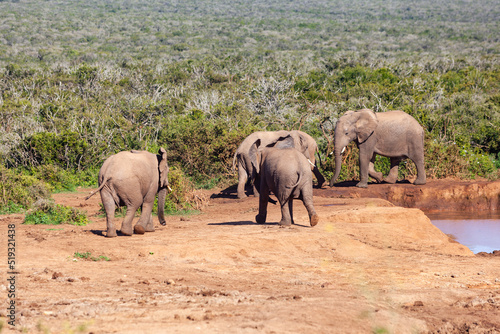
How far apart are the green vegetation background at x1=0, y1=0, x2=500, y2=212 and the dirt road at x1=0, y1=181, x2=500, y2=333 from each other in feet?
16.1

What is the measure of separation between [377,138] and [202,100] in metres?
13.1

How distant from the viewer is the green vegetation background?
1919 centimetres

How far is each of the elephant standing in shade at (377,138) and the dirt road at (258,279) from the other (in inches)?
173

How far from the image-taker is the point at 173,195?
1470cm

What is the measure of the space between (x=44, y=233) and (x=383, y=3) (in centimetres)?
14450

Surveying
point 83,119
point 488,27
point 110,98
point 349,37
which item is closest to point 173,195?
point 83,119

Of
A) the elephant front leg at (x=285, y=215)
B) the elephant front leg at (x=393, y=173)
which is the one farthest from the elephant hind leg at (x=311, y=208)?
the elephant front leg at (x=393, y=173)

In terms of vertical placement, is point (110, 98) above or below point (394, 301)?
below

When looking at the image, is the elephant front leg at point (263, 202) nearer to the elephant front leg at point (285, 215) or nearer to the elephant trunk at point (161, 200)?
the elephant front leg at point (285, 215)

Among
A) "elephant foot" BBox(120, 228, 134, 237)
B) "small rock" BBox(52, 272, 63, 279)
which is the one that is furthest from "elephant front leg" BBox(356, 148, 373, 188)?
"small rock" BBox(52, 272, 63, 279)

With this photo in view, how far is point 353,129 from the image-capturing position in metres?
16.9

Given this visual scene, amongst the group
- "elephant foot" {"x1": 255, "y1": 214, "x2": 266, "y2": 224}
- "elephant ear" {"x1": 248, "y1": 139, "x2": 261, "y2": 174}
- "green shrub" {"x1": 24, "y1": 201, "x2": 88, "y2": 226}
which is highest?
"elephant ear" {"x1": 248, "y1": 139, "x2": 261, "y2": 174}

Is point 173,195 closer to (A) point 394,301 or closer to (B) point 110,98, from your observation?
(A) point 394,301

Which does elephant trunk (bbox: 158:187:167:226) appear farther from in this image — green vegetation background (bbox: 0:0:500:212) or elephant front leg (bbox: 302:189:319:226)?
green vegetation background (bbox: 0:0:500:212)
